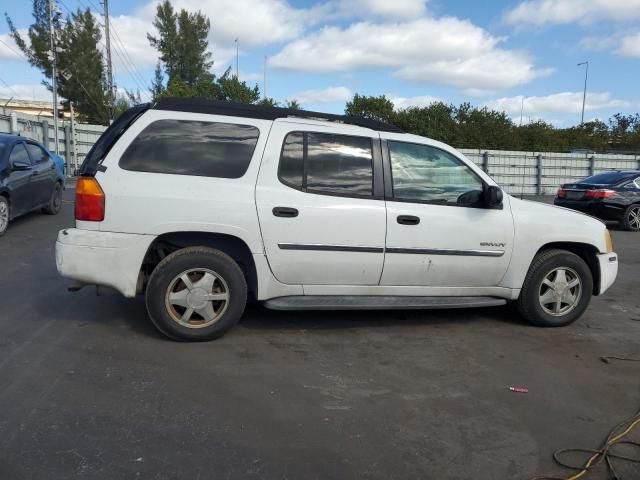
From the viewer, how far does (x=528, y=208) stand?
17.5 feet

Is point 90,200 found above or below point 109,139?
below

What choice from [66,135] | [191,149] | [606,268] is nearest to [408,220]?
[191,149]

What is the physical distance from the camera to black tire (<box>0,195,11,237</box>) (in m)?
8.55

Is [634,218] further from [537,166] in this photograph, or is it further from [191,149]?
[537,166]

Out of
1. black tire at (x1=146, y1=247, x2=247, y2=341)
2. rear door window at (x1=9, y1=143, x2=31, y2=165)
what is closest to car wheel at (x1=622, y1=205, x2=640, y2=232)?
black tire at (x1=146, y1=247, x2=247, y2=341)

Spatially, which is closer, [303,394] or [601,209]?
[303,394]

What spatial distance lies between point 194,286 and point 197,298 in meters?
0.10

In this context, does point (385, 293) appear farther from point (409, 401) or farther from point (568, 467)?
point (568, 467)

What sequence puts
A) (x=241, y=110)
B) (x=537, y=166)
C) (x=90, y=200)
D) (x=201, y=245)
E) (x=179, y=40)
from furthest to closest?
1. (x=179, y=40)
2. (x=537, y=166)
3. (x=241, y=110)
4. (x=201, y=245)
5. (x=90, y=200)

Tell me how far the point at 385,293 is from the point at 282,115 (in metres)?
1.78

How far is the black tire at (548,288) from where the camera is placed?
5340 mm

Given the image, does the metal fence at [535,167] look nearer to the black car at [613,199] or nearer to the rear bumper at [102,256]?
the black car at [613,199]

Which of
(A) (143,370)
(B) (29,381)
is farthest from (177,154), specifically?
(B) (29,381)

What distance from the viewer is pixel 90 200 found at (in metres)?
4.34
